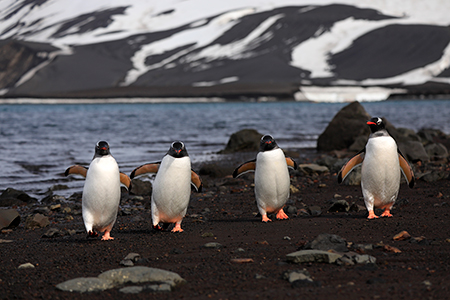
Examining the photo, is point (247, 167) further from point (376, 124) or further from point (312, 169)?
point (312, 169)

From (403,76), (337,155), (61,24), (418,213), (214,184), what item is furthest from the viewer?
(61,24)

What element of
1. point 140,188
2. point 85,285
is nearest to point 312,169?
point 140,188

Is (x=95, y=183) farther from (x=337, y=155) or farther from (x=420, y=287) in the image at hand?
(x=337, y=155)

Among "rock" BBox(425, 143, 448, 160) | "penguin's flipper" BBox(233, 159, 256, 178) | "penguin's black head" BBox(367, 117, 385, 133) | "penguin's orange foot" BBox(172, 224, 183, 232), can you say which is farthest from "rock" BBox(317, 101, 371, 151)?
"penguin's orange foot" BBox(172, 224, 183, 232)

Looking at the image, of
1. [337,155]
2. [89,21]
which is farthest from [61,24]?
[337,155]

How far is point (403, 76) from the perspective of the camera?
10819 centimetres

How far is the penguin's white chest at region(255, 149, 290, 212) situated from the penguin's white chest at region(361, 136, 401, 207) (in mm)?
837

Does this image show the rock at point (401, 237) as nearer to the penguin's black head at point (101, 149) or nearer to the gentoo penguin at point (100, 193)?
the gentoo penguin at point (100, 193)

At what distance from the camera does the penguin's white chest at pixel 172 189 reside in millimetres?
5477

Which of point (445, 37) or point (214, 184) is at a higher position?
point (214, 184)

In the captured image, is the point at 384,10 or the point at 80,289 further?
the point at 384,10

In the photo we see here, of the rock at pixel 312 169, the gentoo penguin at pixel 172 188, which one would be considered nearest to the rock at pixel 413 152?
the rock at pixel 312 169

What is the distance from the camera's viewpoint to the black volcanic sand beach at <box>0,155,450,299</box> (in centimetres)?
337

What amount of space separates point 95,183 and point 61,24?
158406 mm
